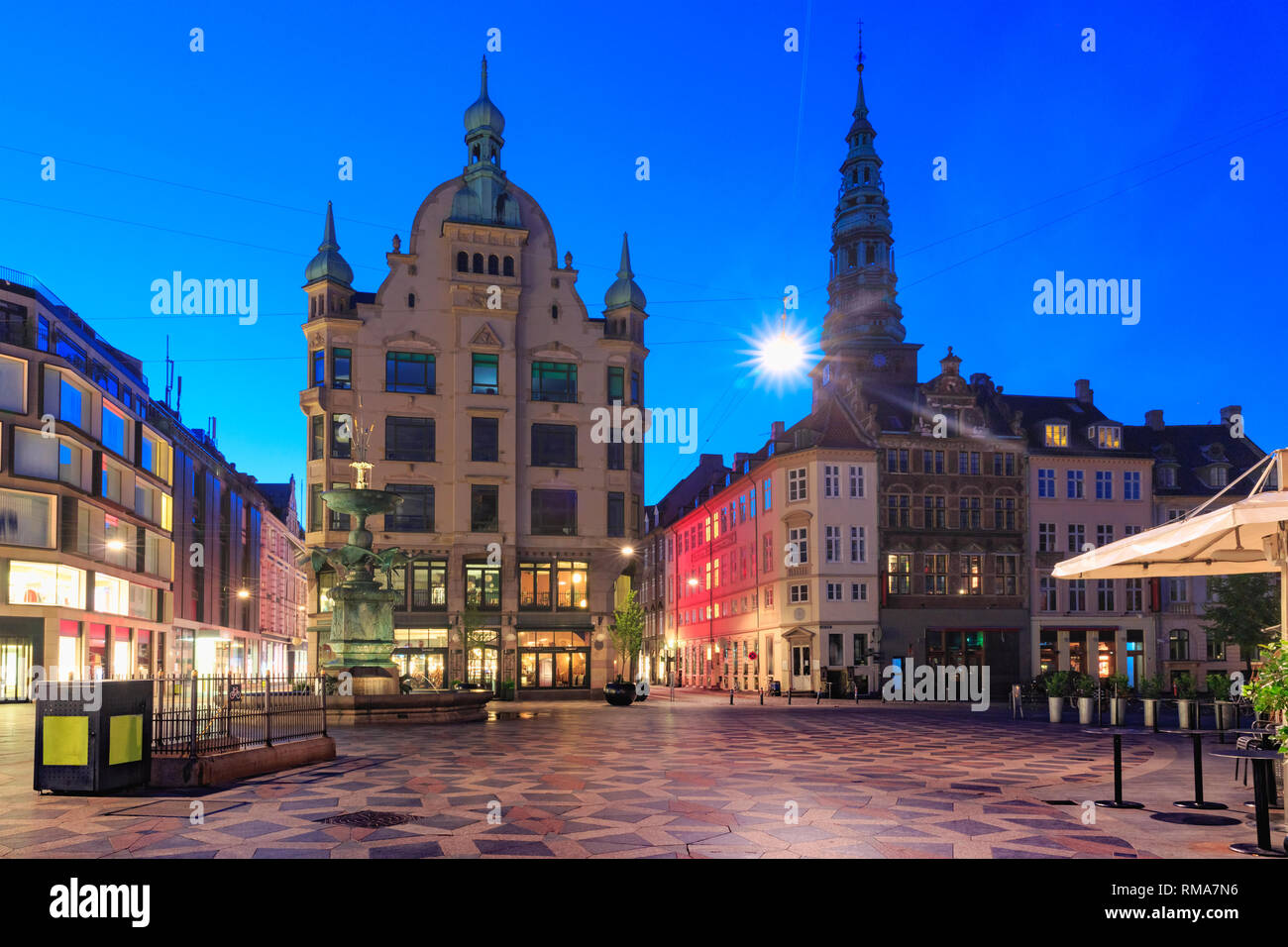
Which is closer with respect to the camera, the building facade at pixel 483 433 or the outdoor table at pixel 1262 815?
the outdoor table at pixel 1262 815

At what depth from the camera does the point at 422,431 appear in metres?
52.9

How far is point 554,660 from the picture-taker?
52.7 m

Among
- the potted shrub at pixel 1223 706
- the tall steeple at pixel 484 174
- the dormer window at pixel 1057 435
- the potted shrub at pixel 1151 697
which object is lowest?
the potted shrub at pixel 1151 697

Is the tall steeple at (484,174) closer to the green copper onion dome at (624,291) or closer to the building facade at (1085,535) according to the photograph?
the green copper onion dome at (624,291)

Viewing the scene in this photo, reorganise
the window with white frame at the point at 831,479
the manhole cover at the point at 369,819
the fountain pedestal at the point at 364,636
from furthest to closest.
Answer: the window with white frame at the point at 831,479 < the fountain pedestal at the point at 364,636 < the manhole cover at the point at 369,819

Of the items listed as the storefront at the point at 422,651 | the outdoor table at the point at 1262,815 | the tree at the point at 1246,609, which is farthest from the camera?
the storefront at the point at 422,651

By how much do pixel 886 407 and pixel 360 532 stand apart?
4009cm

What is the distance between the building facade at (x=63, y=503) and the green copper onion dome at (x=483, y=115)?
22725mm

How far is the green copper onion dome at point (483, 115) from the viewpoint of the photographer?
54.9 meters

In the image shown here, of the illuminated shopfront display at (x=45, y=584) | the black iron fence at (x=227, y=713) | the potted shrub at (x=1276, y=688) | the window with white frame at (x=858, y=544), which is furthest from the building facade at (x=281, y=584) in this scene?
the potted shrub at (x=1276, y=688)

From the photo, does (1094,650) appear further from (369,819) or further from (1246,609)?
(369,819)
